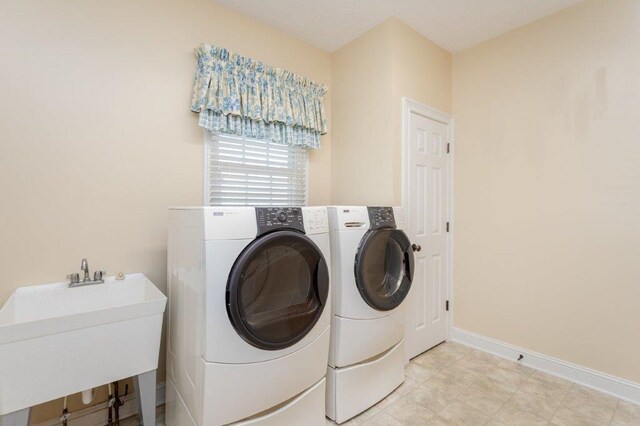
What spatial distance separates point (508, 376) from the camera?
222 cm

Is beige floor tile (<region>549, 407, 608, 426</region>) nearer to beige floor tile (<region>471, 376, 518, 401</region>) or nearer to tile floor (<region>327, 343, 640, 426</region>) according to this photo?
tile floor (<region>327, 343, 640, 426</region>)

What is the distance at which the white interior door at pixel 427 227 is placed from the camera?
2463 mm

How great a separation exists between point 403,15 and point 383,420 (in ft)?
9.48

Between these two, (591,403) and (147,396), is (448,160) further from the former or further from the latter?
(147,396)

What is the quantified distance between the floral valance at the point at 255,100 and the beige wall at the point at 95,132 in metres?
0.15

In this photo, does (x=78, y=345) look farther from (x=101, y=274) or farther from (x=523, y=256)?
(x=523, y=256)

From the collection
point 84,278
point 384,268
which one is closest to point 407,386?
point 384,268

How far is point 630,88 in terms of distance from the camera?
1966 millimetres

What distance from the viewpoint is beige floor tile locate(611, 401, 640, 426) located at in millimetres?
1742

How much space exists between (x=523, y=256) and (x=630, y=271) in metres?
0.62

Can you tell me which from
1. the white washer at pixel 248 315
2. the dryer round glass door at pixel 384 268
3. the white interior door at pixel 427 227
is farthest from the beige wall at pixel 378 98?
the white washer at pixel 248 315

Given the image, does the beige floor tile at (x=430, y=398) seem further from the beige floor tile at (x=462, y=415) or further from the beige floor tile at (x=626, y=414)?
the beige floor tile at (x=626, y=414)

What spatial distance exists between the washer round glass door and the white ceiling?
1.84 metres

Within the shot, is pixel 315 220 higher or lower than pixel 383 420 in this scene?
higher
